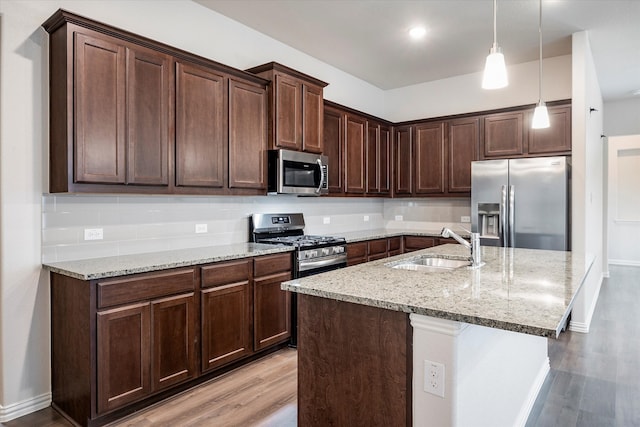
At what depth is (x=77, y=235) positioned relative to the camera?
2.63 metres

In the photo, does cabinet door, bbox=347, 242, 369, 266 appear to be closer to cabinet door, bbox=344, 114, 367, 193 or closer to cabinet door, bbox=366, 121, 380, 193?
cabinet door, bbox=344, 114, 367, 193

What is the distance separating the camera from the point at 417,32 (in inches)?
154

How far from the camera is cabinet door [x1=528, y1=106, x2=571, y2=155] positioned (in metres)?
4.18

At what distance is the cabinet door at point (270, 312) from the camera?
10.2 feet

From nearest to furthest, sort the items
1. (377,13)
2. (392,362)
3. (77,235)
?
(392,362) < (77,235) < (377,13)

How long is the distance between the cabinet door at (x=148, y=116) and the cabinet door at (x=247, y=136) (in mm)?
561

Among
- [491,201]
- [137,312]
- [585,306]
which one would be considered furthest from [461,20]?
[137,312]

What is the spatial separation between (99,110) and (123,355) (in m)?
1.47

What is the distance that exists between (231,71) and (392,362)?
2.60 metres

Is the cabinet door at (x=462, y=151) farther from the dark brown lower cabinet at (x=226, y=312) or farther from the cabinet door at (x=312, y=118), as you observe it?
the dark brown lower cabinet at (x=226, y=312)

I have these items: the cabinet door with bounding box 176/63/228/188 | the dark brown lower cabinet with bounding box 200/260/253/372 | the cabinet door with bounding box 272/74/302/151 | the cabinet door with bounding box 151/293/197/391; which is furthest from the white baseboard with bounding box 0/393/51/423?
the cabinet door with bounding box 272/74/302/151

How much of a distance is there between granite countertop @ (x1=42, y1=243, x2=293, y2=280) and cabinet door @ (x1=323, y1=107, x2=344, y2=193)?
4.62 feet

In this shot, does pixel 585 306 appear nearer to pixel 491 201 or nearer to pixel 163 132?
pixel 491 201

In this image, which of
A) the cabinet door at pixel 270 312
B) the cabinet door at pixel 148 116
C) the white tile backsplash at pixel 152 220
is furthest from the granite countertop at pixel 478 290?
the white tile backsplash at pixel 152 220
